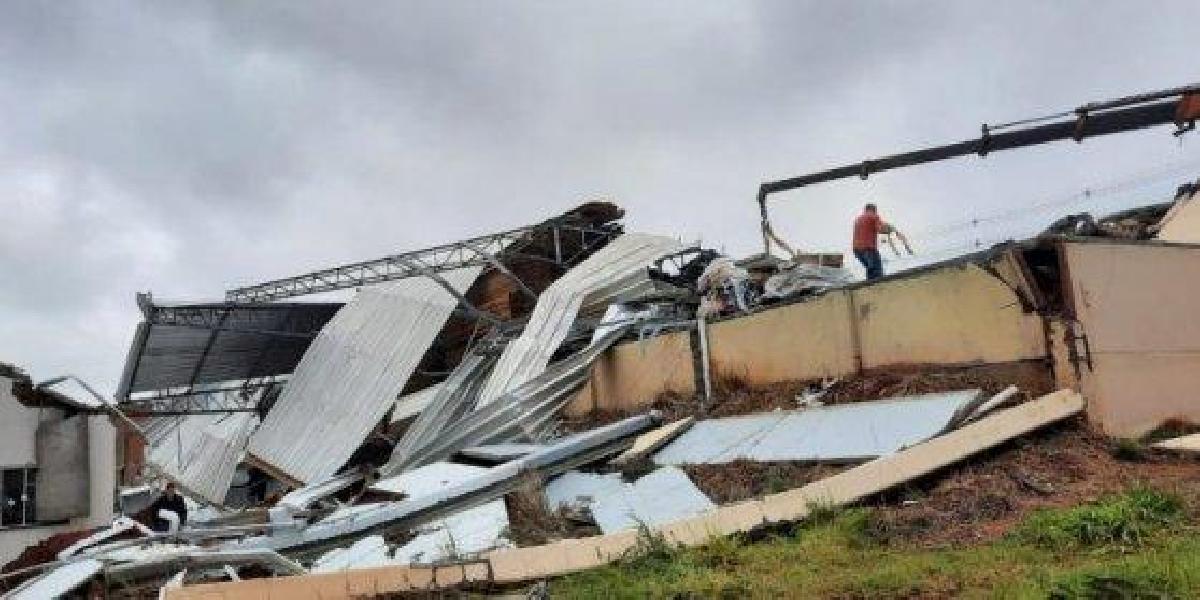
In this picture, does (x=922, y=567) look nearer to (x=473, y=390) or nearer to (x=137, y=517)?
(x=473, y=390)

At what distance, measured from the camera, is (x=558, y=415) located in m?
15.4

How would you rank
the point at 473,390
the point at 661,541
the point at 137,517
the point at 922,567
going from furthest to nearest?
the point at 473,390 < the point at 137,517 < the point at 661,541 < the point at 922,567

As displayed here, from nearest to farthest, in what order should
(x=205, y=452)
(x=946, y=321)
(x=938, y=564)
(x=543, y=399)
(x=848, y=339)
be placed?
(x=938, y=564) → (x=946, y=321) → (x=848, y=339) → (x=543, y=399) → (x=205, y=452)

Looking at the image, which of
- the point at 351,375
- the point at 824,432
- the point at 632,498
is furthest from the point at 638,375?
the point at 351,375

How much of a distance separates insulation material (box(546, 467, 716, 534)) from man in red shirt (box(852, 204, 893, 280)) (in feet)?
→ 18.3

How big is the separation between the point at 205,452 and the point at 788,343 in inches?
564

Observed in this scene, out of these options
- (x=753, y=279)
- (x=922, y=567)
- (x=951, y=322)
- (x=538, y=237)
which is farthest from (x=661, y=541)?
(x=538, y=237)

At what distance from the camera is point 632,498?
29.6 feet

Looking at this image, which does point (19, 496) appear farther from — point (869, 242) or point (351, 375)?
→ point (869, 242)

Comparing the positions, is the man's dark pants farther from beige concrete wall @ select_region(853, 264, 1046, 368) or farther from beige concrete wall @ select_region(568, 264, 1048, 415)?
beige concrete wall @ select_region(853, 264, 1046, 368)

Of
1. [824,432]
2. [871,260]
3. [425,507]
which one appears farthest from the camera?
[871,260]

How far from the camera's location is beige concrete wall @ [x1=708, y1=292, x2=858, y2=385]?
11.8 m

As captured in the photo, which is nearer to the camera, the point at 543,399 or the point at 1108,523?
the point at 1108,523

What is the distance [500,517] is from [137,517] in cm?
817
